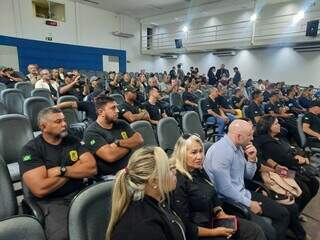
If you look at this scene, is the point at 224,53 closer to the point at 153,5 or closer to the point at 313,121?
the point at 153,5

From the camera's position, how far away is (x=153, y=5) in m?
12.2

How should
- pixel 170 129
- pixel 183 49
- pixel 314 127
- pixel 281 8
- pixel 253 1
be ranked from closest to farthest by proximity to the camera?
1. pixel 170 129
2. pixel 314 127
3. pixel 253 1
4. pixel 281 8
5. pixel 183 49

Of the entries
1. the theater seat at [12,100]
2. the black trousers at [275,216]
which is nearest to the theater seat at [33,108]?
the theater seat at [12,100]

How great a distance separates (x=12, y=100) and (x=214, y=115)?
11.9 ft

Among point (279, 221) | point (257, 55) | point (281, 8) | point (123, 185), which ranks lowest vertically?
point (279, 221)

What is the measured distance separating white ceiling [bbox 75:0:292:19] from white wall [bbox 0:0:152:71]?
60 cm

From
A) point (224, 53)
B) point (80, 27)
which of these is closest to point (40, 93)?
point (80, 27)

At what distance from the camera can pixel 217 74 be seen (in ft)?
39.0

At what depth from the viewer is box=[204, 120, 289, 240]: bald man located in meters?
1.93

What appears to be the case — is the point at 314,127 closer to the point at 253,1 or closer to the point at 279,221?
the point at 279,221

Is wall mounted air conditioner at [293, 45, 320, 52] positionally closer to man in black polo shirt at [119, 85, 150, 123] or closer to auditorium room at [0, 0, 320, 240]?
auditorium room at [0, 0, 320, 240]

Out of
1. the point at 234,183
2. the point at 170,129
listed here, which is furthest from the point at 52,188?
the point at 170,129

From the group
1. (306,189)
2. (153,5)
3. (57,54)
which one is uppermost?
(153,5)

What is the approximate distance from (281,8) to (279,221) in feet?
38.8
